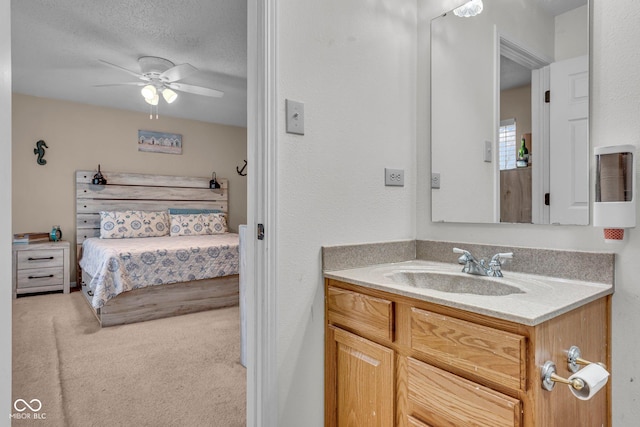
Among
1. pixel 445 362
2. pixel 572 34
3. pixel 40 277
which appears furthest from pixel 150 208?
pixel 572 34

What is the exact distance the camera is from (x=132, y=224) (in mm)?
4645

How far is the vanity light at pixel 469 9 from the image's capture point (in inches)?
63.2

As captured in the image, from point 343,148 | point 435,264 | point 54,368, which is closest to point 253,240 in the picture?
point 343,148

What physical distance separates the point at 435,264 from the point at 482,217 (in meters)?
0.30

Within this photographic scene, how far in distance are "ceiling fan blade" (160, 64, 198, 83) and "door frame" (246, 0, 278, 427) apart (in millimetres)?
1910

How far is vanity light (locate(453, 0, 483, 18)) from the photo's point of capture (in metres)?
1.60

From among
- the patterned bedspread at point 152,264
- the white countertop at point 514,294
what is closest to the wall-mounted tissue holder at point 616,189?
the white countertop at point 514,294

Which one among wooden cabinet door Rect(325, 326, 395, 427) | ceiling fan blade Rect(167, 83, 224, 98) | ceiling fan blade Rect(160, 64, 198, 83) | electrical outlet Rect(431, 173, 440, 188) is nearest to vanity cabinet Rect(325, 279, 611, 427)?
wooden cabinet door Rect(325, 326, 395, 427)

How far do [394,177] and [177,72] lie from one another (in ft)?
7.94

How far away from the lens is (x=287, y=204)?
4.50 ft

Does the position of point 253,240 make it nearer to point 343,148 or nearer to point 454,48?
point 343,148

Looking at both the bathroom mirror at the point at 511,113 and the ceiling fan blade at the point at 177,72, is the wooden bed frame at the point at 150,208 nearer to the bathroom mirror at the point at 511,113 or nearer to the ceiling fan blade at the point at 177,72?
the ceiling fan blade at the point at 177,72

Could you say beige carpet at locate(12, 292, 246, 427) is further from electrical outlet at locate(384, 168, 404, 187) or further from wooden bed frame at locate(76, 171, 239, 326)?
electrical outlet at locate(384, 168, 404, 187)
